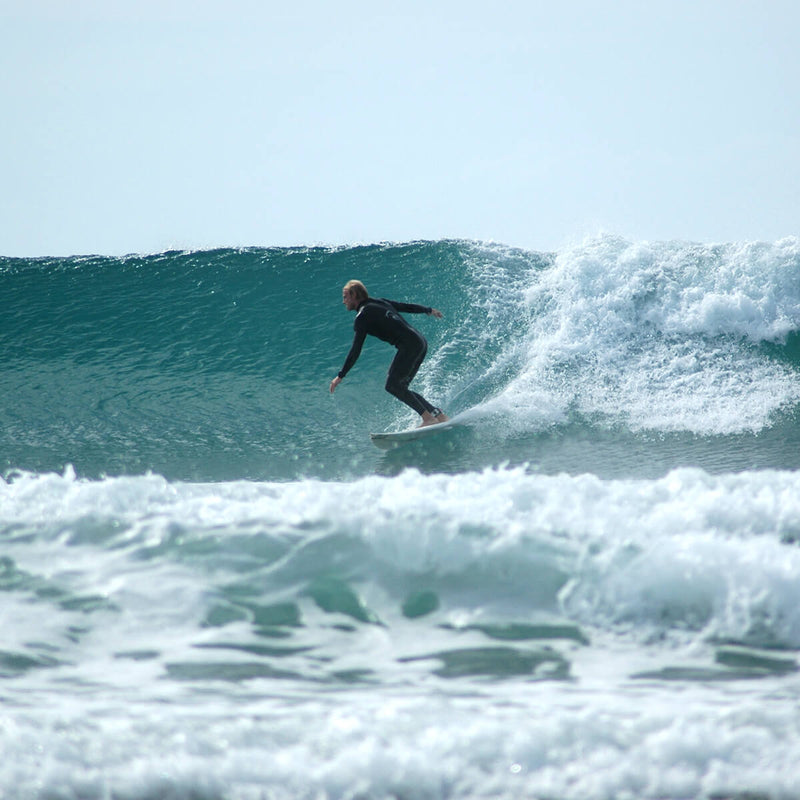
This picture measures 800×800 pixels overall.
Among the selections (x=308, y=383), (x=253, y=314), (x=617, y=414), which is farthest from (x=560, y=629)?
(x=253, y=314)

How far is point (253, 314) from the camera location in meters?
10.6

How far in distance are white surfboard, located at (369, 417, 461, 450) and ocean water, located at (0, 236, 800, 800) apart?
0.11 meters

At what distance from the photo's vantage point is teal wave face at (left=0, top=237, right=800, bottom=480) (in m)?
6.91

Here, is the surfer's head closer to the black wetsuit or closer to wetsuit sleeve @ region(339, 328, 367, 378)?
the black wetsuit

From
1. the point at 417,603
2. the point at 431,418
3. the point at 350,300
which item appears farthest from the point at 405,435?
the point at 417,603

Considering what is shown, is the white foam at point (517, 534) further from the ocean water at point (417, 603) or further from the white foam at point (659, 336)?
the white foam at point (659, 336)

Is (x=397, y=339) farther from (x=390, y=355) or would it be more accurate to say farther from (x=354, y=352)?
(x=390, y=355)

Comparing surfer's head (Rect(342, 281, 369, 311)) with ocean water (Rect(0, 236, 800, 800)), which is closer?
ocean water (Rect(0, 236, 800, 800))

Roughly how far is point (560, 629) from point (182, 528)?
1.86 m

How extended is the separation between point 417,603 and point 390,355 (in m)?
5.87

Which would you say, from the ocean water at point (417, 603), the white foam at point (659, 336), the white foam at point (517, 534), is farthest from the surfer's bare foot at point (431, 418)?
the white foam at point (517, 534)

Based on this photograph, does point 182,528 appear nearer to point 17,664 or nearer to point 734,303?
point 17,664

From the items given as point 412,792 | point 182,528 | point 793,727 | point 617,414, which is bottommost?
point 412,792

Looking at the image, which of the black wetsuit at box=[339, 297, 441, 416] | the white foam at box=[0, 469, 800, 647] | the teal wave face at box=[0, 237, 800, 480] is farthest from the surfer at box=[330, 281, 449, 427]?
the white foam at box=[0, 469, 800, 647]
